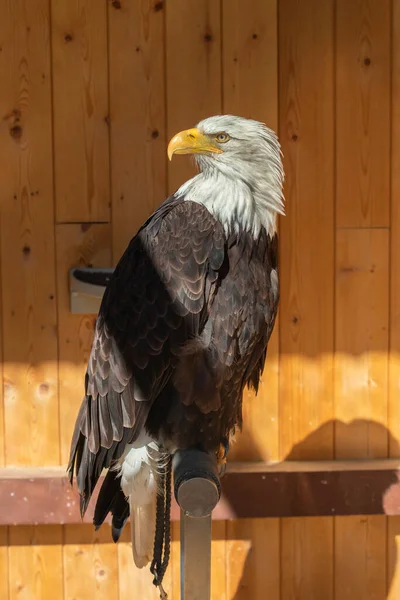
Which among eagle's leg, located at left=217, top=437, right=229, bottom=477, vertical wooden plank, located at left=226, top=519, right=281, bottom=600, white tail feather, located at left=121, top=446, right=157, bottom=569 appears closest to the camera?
white tail feather, located at left=121, top=446, right=157, bottom=569

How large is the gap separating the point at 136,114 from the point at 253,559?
171 centimetres

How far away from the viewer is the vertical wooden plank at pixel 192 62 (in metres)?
2.55

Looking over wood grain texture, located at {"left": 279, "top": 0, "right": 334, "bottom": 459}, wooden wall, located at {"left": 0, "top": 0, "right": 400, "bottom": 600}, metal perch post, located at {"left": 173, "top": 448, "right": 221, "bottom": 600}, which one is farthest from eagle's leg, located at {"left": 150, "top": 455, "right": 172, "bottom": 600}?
wood grain texture, located at {"left": 279, "top": 0, "right": 334, "bottom": 459}

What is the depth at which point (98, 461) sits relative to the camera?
2051mm

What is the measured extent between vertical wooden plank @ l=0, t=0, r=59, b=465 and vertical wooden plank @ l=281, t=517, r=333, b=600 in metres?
0.95

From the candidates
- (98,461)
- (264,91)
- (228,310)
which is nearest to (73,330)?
(98,461)

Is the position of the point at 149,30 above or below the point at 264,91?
above

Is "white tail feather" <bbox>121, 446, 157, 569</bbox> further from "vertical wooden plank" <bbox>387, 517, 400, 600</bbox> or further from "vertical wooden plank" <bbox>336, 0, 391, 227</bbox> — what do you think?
"vertical wooden plank" <bbox>336, 0, 391, 227</bbox>

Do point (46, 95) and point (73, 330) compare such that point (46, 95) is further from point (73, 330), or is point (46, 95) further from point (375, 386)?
point (375, 386)

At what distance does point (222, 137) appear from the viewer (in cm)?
203

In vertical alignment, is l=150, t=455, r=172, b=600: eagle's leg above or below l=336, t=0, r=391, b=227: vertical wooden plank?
below

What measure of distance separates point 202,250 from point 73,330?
894mm

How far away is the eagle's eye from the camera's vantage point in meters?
2.03

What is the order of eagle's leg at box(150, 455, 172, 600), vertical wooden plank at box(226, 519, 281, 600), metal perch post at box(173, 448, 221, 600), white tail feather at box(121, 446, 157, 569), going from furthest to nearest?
vertical wooden plank at box(226, 519, 281, 600) → white tail feather at box(121, 446, 157, 569) → eagle's leg at box(150, 455, 172, 600) → metal perch post at box(173, 448, 221, 600)
